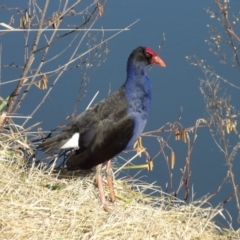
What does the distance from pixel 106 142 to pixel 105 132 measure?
0.05 meters

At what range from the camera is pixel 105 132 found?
141 inches

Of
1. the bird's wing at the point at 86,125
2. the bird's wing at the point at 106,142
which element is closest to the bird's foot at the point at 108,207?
the bird's wing at the point at 106,142

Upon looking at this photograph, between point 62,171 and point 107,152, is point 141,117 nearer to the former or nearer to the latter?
point 107,152

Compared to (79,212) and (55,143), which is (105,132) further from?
(79,212)

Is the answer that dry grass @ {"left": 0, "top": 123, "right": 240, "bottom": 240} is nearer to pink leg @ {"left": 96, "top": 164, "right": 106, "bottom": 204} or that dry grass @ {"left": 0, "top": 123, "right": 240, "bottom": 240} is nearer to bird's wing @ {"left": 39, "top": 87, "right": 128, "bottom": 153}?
pink leg @ {"left": 96, "top": 164, "right": 106, "bottom": 204}

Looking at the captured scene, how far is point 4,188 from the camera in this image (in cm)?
328

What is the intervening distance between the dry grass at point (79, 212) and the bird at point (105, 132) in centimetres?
13

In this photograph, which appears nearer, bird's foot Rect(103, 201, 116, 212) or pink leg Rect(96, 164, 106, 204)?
bird's foot Rect(103, 201, 116, 212)

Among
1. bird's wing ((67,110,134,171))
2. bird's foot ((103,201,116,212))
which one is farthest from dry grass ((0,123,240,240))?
bird's wing ((67,110,134,171))

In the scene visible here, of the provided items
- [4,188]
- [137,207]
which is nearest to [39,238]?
[4,188]

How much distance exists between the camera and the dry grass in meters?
2.97

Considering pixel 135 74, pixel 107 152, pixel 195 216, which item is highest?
pixel 135 74

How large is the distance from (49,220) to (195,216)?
32.2 inches

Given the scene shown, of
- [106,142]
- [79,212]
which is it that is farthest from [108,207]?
[106,142]
